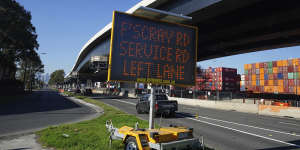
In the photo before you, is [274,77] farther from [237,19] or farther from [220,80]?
[237,19]

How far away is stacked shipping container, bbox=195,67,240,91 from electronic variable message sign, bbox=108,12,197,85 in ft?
160

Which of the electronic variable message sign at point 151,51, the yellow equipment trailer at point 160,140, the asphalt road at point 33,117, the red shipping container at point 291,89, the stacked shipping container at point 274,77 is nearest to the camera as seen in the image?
the yellow equipment trailer at point 160,140

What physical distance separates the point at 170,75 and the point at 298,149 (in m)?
4.96

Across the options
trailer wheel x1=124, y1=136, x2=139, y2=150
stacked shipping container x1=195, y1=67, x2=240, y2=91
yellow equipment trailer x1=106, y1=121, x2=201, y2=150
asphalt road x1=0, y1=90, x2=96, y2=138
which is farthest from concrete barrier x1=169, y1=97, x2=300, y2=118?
stacked shipping container x1=195, y1=67, x2=240, y2=91

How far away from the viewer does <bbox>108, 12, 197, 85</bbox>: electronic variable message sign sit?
5.90 m

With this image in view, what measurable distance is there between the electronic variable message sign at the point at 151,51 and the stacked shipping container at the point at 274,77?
41360 millimetres

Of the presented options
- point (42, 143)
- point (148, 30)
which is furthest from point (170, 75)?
point (42, 143)

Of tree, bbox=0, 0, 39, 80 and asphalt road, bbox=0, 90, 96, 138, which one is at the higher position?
tree, bbox=0, 0, 39, 80

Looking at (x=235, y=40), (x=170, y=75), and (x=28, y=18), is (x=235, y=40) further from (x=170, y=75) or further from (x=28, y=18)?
(x=28, y=18)

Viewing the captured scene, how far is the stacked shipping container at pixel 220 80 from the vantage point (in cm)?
5384

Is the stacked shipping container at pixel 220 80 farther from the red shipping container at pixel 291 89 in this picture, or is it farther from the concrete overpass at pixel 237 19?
the concrete overpass at pixel 237 19

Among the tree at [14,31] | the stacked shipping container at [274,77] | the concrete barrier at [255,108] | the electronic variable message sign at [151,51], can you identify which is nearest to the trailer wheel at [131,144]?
the electronic variable message sign at [151,51]

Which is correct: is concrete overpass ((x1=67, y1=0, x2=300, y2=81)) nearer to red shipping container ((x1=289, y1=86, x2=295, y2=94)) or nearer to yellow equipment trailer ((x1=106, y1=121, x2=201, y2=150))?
yellow equipment trailer ((x1=106, y1=121, x2=201, y2=150))

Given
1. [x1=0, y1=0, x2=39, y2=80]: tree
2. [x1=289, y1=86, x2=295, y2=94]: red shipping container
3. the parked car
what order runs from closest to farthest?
the parked car, [x1=0, y1=0, x2=39, y2=80]: tree, [x1=289, y1=86, x2=295, y2=94]: red shipping container
